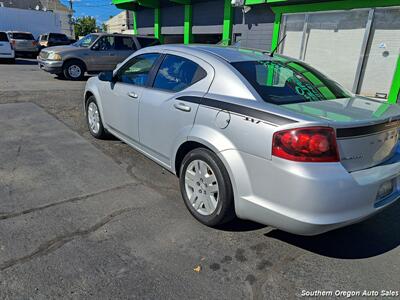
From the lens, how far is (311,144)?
220 cm

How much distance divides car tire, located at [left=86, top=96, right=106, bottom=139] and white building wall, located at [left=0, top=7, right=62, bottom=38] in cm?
3573

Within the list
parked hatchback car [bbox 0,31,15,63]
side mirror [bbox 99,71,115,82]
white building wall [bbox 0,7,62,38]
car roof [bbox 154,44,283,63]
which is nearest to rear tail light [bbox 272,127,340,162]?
car roof [bbox 154,44,283,63]

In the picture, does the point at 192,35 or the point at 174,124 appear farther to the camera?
the point at 192,35

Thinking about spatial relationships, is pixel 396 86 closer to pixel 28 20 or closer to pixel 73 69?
pixel 73 69

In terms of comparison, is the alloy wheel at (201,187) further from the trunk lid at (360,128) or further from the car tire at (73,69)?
the car tire at (73,69)

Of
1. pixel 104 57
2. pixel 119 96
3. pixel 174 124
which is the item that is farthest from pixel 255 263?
pixel 104 57

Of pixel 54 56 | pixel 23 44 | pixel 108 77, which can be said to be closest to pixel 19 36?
pixel 23 44

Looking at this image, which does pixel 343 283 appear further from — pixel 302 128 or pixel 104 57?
pixel 104 57

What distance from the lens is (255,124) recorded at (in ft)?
7.86

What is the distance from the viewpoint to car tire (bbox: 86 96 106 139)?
505 centimetres

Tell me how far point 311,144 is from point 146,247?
1589mm

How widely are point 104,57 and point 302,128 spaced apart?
38.6ft

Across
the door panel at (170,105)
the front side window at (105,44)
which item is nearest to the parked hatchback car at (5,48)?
the front side window at (105,44)

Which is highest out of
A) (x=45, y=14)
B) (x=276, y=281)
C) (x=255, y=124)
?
(x=45, y=14)
